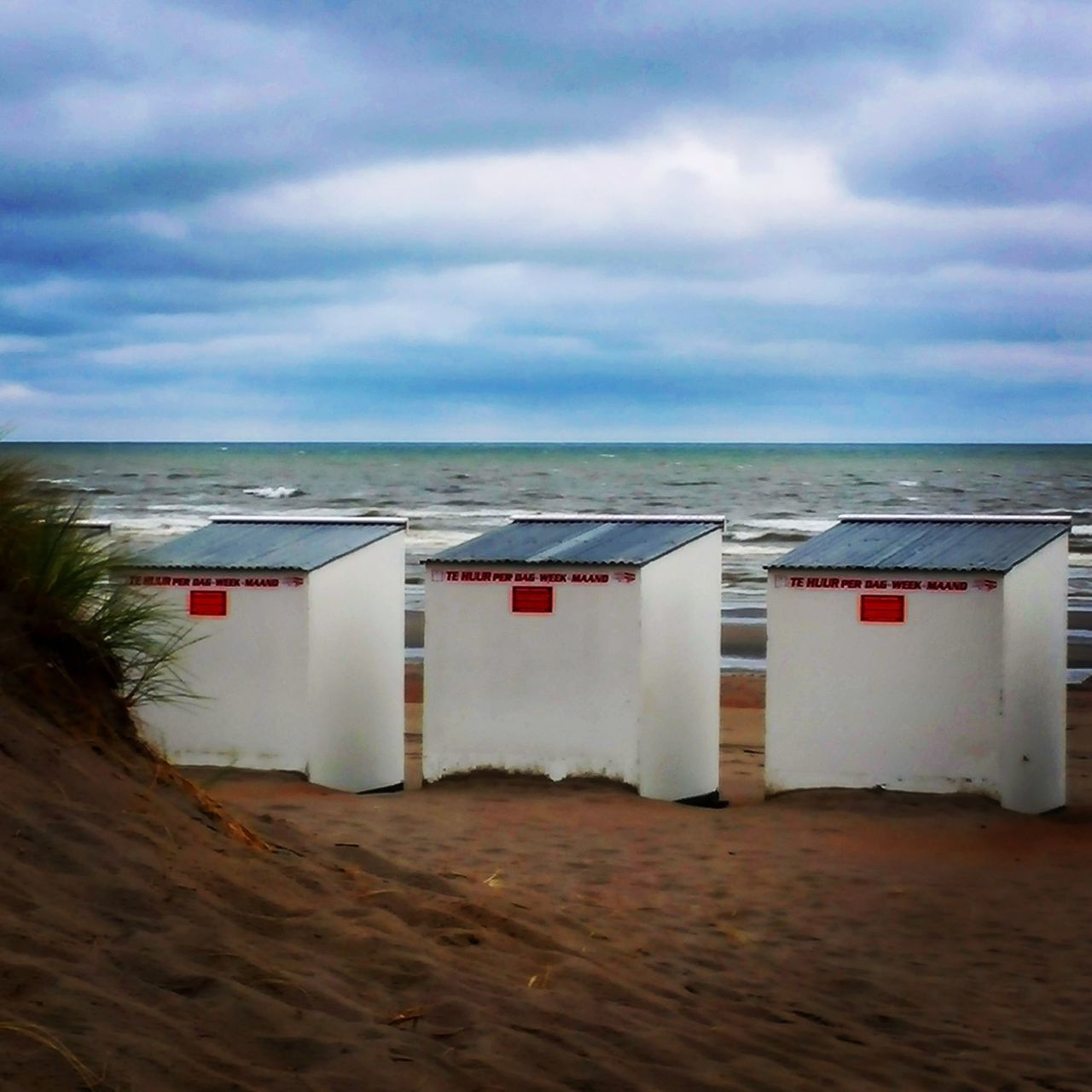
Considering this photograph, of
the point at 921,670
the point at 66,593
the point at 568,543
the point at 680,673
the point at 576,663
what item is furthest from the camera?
the point at 568,543

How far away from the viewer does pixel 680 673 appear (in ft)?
33.0

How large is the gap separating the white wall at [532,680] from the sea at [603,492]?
45.3ft

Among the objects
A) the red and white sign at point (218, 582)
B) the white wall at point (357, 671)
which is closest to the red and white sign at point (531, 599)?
the white wall at point (357, 671)

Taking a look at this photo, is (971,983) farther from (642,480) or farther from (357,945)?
(642,480)

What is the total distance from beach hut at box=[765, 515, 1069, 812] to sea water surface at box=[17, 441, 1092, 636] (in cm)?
1416

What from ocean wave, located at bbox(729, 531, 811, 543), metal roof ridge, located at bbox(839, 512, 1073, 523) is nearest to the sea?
ocean wave, located at bbox(729, 531, 811, 543)

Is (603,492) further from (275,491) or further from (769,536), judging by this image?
(769,536)

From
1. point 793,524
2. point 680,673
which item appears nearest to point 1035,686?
point 680,673

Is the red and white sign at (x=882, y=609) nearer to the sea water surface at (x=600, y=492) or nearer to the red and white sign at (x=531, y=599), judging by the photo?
the red and white sign at (x=531, y=599)

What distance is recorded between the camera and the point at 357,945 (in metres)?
5.03

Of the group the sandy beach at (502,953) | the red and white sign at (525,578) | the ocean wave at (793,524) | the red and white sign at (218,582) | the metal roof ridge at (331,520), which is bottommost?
the sandy beach at (502,953)

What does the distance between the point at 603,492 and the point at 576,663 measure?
55.2m

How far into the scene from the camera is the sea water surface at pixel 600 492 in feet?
131

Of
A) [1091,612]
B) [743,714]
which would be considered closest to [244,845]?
[743,714]
